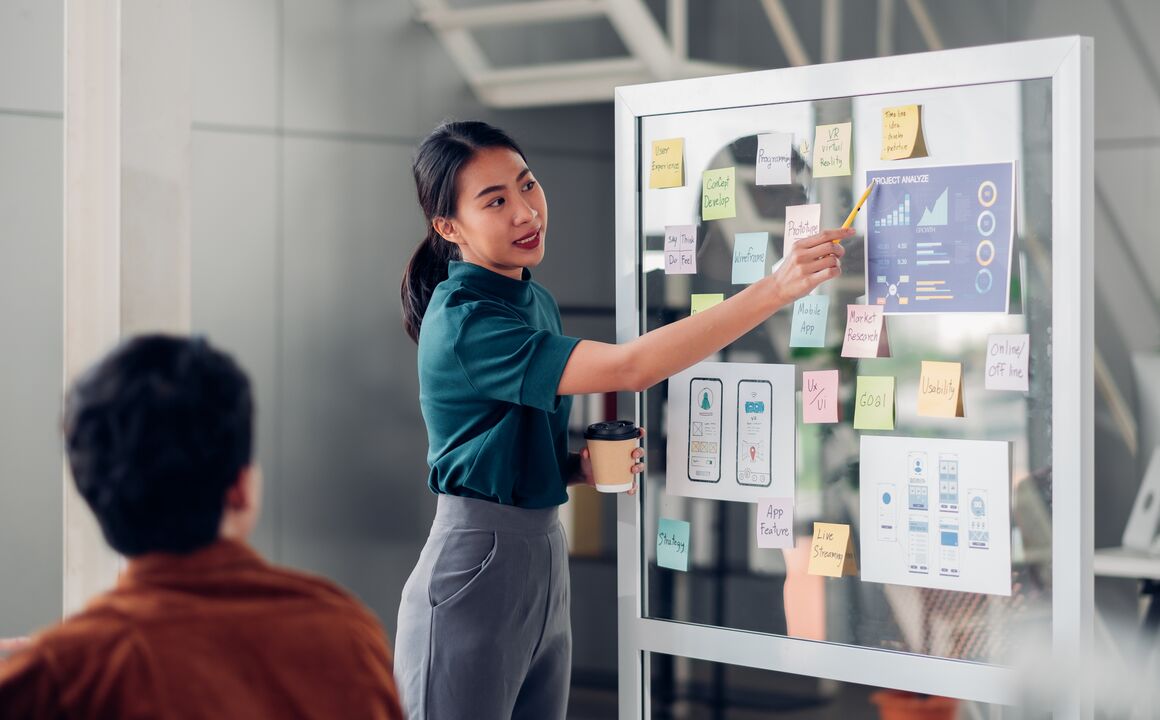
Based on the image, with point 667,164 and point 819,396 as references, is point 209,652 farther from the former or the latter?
point 667,164

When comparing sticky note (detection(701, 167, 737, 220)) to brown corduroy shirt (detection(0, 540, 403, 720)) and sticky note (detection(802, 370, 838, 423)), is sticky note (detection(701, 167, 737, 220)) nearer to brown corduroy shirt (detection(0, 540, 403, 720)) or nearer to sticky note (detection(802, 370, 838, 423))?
sticky note (detection(802, 370, 838, 423))

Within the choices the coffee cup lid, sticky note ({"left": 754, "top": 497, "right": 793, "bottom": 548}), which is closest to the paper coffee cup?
the coffee cup lid

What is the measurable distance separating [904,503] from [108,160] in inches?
67.9

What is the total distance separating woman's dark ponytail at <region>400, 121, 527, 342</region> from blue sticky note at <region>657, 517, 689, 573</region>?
614 millimetres

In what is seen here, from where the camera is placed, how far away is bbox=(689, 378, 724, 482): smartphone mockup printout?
220 cm

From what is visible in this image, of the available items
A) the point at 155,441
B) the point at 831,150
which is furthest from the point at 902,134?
the point at 155,441

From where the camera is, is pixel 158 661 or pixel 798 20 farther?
pixel 798 20

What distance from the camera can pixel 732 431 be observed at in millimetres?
2180

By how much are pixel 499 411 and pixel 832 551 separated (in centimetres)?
63

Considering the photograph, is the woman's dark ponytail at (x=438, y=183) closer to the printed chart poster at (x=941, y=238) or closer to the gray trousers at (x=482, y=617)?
the gray trousers at (x=482, y=617)

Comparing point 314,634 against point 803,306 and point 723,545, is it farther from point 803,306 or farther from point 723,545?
point 723,545

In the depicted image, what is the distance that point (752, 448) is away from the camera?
2.15 meters

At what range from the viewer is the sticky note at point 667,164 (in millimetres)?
2250

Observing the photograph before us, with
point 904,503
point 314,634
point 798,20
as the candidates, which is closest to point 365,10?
point 798,20
